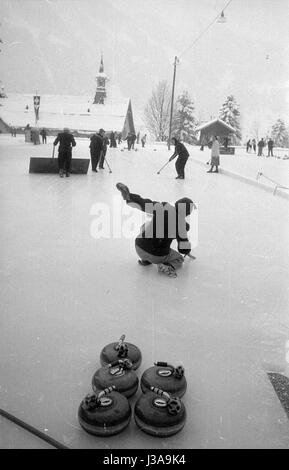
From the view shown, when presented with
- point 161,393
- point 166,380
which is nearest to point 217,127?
point 166,380

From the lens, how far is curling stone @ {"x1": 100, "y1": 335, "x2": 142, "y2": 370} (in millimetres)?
2434

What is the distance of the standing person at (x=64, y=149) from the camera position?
35.4 feet

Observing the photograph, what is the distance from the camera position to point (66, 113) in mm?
54031

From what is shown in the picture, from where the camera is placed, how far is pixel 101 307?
10.9 ft

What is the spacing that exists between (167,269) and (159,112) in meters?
61.6

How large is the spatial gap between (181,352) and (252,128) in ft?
421

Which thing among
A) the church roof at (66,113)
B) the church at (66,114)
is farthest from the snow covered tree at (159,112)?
the church roof at (66,113)

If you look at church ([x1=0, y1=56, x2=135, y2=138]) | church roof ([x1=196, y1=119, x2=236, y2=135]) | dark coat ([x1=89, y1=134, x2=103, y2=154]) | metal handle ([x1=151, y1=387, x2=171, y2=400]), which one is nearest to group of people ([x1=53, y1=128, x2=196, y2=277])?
metal handle ([x1=151, y1=387, x2=171, y2=400])

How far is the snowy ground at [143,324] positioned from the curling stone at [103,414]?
0.18 feet

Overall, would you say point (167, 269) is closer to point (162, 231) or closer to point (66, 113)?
point (162, 231)

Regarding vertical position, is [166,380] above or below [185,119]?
below
